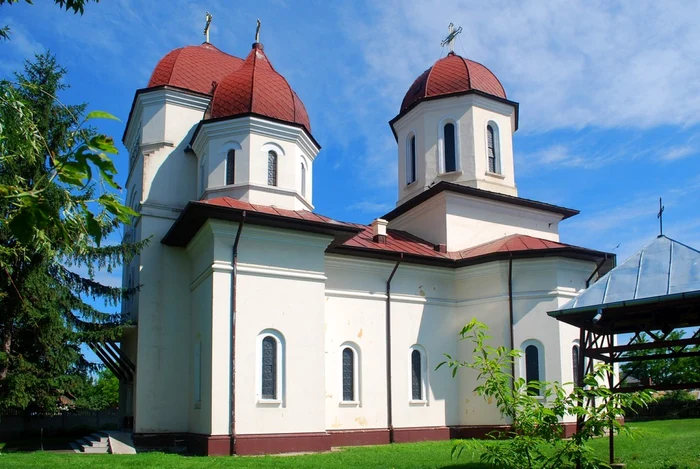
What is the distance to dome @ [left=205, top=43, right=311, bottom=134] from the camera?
15406 millimetres

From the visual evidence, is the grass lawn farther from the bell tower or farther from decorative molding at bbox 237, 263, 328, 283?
the bell tower

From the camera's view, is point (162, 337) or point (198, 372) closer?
point (198, 372)

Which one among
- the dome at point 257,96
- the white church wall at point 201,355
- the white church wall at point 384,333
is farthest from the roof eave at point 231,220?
the dome at point 257,96

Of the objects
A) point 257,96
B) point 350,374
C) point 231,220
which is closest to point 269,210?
point 231,220

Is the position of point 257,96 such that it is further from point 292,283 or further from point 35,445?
point 35,445

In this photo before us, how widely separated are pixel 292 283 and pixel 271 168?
122 inches

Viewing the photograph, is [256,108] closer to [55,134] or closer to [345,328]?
[55,134]

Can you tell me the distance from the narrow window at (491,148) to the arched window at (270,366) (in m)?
8.88

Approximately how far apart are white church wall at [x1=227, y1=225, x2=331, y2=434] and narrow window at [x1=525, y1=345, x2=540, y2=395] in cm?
530

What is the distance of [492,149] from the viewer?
1917 centimetres

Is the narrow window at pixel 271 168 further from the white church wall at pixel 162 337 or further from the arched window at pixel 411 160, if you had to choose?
the arched window at pixel 411 160

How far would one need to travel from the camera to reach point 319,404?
1343cm

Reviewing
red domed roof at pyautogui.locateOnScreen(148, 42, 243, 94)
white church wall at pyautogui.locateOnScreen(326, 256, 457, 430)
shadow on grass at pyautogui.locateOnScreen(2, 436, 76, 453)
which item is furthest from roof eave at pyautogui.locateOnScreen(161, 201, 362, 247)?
shadow on grass at pyautogui.locateOnScreen(2, 436, 76, 453)

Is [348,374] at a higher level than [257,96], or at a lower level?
lower
